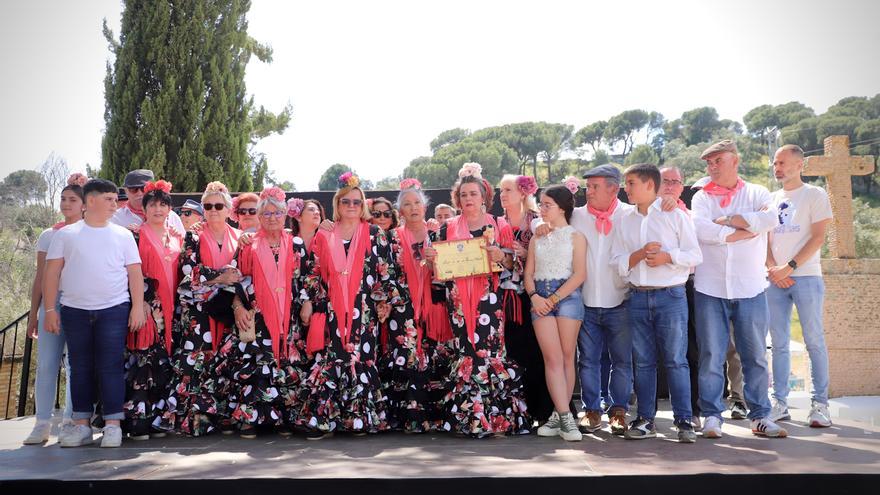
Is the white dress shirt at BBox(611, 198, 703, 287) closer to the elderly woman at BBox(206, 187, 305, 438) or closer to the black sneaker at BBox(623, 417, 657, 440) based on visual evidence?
the black sneaker at BBox(623, 417, 657, 440)

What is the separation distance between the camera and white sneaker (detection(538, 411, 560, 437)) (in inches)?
191

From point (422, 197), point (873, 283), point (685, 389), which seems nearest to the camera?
point (685, 389)

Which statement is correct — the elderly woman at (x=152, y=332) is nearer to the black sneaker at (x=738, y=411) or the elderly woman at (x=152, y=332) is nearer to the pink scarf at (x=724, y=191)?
the pink scarf at (x=724, y=191)

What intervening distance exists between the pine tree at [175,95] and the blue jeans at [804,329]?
10748 millimetres

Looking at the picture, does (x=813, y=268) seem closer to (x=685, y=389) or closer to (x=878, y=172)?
(x=685, y=389)

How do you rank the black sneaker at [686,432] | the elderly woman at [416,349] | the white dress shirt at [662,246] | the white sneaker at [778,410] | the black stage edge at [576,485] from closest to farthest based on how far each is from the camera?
the black stage edge at [576,485] → the black sneaker at [686,432] → the white dress shirt at [662,246] → the elderly woman at [416,349] → the white sneaker at [778,410]

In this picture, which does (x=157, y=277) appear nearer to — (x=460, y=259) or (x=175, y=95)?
(x=460, y=259)

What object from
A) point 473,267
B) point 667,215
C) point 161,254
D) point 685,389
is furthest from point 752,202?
point 161,254

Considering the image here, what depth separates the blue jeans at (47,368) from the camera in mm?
5145

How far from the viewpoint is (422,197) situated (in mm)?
5301

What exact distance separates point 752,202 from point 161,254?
13.8 feet

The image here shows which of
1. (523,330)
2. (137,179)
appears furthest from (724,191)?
(137,179)

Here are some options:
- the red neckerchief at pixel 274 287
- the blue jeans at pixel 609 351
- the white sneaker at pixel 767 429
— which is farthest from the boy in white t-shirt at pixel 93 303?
the white sneaker at pixel 767 429

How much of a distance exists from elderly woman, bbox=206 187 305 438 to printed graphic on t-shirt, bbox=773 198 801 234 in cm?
362
